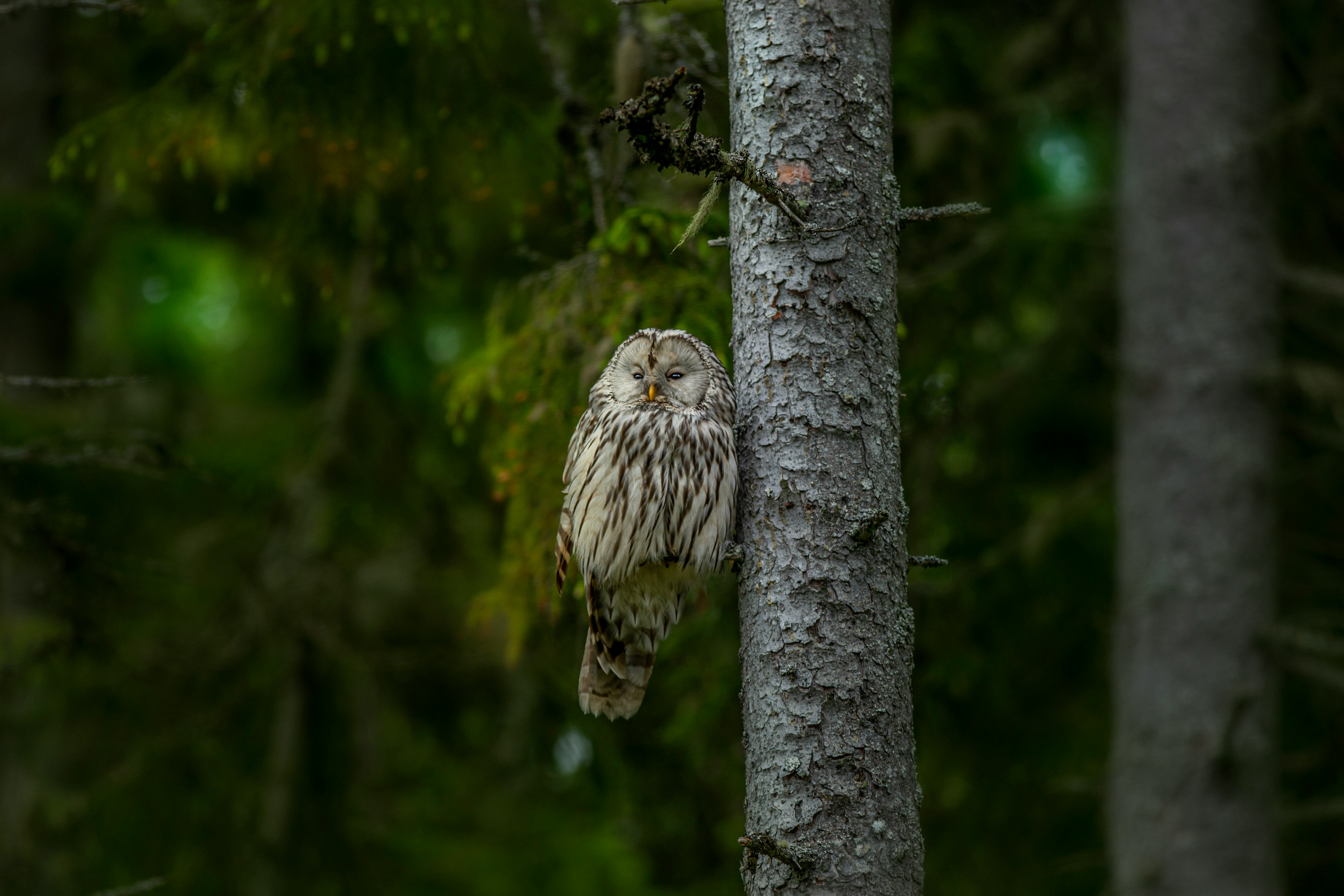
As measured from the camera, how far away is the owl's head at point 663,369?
12.3 feet

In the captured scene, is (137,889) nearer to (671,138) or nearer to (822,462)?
(822,462)

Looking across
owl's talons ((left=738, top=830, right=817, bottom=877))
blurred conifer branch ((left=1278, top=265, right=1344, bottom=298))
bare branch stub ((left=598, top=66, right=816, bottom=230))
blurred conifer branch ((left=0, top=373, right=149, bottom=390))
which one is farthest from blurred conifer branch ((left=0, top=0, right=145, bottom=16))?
blurred conifer branch ((left=1278, top=265, right=1344, bottom=298))

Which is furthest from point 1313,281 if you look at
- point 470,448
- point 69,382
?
point 69,382

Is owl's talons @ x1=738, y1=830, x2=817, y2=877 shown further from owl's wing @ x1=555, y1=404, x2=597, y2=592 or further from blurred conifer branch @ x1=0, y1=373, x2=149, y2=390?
blurred conifer branch @ x1=0, y1=373, x2=149, y2=390

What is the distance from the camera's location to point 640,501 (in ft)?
12.0

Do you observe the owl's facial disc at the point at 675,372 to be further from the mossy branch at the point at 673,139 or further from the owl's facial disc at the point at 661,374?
the mossy branch at the point at 673,139

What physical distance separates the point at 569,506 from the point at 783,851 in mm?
1426

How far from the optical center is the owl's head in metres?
3.76

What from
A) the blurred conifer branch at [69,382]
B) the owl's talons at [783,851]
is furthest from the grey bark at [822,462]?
the blurred conifer branch at [69,382]

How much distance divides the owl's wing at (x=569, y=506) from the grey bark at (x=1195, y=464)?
3198 mm

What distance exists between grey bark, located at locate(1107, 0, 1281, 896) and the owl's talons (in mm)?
3504

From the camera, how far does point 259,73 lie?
175 inches

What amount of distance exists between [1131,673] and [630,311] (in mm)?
3309

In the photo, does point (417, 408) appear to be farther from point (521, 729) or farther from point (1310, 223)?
point (1310, 223)
